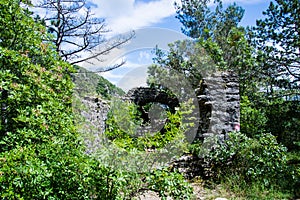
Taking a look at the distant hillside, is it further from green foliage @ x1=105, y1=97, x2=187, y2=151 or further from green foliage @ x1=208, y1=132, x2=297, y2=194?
green foliage @ x1=208, y1=132, x2=297, y2=194

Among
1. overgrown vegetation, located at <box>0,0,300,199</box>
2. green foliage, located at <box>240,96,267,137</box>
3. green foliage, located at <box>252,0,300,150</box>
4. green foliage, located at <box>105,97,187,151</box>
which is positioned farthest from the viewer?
green foliage, located at <box>252,0,300,150</box>

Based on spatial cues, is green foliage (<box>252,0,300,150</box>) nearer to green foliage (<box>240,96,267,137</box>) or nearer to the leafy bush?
green foliage (<box>240,96,267,137</box>)

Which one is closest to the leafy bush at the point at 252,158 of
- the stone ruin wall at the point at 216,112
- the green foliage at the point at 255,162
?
the green foliage at the point at 255,162

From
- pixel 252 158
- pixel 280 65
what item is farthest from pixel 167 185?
pixel 280 65

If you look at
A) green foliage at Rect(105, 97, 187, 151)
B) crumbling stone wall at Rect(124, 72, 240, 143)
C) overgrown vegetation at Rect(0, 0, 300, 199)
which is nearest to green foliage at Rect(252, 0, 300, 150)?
overgrown vegetation at Rect(0, 0, 300, 199)

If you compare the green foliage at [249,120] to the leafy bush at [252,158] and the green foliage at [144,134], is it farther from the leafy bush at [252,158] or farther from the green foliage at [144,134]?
the green foliage at [144,134]

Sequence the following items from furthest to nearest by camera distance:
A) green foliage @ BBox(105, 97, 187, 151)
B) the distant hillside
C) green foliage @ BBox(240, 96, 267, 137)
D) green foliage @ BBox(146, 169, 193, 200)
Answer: the distant hillside → green foliage @ BBox(240, 96, 267, 137) → green foliage @ BBox(105, 97, 187, 151) → green foliage @ BBox(146, 169, 193, 200)

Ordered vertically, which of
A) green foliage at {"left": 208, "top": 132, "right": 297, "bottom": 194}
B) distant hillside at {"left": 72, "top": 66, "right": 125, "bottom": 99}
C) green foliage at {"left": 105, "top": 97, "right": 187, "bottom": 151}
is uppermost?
distant hillside at {"left": 72, "top": 66, "right": 125, "bottom": 99}

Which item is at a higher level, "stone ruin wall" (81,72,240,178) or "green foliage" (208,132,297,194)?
"stone ruin wall" (81,72,240,178)

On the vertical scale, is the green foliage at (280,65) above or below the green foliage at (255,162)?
above

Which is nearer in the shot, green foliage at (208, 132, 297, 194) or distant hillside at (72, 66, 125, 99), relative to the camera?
green foliage at (208, 132, 297, 194)

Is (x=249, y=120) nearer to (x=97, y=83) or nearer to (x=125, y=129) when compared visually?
(x=125, y=129)

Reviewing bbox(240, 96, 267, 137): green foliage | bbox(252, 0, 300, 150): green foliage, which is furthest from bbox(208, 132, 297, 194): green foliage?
bbox(252, 0, 300, 150): green foliage

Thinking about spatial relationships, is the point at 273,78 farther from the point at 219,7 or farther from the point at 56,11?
the point at 56,11
